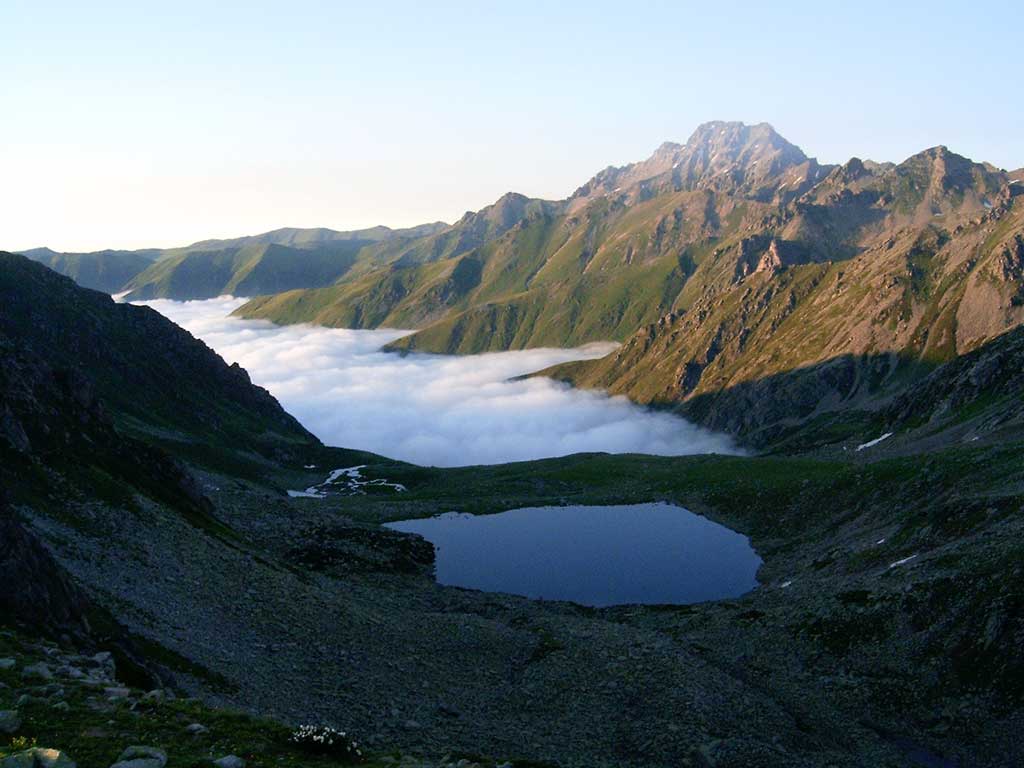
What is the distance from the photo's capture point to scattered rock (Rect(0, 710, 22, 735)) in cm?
2481

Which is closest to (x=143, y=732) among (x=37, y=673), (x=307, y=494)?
(x=37, y=673)

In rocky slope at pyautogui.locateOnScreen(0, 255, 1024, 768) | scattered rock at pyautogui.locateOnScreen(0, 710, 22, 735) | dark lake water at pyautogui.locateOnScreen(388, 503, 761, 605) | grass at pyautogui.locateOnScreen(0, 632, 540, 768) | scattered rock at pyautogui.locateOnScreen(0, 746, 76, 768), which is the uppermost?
scattered rock at pyautogui.locateOnScreen(0, 746, 76, 768)

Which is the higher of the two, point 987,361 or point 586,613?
point 987,361

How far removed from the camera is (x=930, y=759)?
1943 inches

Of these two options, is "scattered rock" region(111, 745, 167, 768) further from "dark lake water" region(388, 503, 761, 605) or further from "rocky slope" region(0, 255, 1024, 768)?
"dark lake water" region(388, 503, 761, 605)

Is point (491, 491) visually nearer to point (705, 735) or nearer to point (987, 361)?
point (987, 361)

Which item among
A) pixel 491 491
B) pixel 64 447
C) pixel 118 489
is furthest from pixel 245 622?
pixel 491 491

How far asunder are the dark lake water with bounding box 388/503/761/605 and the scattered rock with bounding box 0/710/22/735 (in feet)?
245

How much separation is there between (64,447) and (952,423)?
141 m

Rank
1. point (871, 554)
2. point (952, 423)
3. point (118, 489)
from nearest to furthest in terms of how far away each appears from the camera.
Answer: point (118, 489) → point (871, 554) → point (952, 423)

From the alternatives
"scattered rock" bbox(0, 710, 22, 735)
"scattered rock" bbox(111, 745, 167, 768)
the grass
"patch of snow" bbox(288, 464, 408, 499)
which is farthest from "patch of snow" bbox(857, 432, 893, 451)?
"scattered rock" bbox(0, 710, 22, 735)

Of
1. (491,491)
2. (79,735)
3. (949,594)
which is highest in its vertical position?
(79,735)

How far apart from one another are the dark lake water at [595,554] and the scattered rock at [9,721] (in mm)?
74765

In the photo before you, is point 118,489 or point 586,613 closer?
point 118,489
